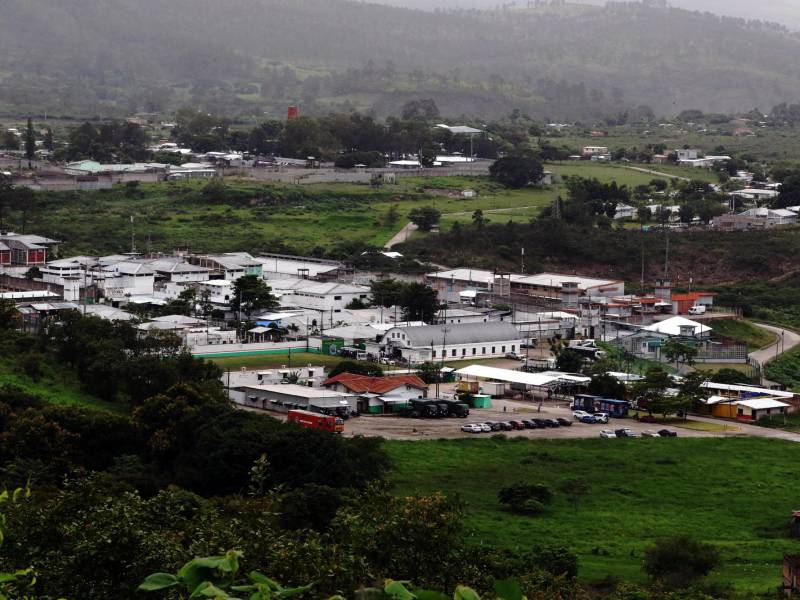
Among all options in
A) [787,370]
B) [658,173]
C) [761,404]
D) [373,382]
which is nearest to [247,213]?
[658,173]

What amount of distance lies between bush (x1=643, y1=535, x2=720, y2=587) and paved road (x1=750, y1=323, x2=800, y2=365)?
19222 mm

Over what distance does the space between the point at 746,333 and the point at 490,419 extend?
1457cm

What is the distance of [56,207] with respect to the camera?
57344 mm

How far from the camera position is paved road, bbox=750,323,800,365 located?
37809 mm

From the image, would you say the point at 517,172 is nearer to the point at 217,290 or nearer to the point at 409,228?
the point at 409,228

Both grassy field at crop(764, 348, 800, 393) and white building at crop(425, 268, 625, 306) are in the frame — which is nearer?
grassy field at crop(764, 348, 800, 393)

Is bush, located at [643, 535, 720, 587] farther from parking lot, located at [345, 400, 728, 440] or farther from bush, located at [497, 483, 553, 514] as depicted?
parking lot, located at [345, 400, 728, 440]

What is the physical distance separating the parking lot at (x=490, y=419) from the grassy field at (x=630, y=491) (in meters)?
0.74

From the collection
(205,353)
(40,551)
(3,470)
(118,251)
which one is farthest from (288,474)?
(118,251)

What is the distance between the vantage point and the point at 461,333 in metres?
37.4

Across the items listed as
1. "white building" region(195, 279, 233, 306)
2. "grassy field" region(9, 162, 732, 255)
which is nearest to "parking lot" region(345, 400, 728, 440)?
"white building" region(195, 279, 233, 306)

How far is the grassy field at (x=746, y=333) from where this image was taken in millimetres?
40156

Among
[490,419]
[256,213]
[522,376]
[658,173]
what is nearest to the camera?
[490,419]

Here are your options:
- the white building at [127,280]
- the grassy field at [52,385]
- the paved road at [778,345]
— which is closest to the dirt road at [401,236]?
the white building at [127,280]
